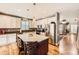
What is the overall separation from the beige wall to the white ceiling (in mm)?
95

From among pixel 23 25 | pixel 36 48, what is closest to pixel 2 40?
pixel 23 25

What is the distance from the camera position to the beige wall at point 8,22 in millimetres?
2484

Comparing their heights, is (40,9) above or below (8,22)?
above

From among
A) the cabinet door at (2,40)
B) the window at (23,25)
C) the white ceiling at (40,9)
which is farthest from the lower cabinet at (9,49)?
the white ceiling at (40,9)

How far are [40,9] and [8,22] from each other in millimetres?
520

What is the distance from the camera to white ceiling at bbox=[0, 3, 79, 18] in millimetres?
2515

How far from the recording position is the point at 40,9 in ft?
8.36

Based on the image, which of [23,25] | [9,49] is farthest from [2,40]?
[23,25]

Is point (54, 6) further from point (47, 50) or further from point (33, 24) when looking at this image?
point (47, 50)

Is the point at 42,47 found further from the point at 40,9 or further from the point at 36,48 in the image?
the point at 40,9

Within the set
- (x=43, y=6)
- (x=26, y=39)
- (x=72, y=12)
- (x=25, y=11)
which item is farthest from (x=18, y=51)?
(x=72, y=12)

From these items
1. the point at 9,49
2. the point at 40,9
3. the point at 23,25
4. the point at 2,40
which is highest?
the point at 40,9

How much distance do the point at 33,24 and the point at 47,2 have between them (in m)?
0.40

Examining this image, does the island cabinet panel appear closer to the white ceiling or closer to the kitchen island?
the kitchen island
